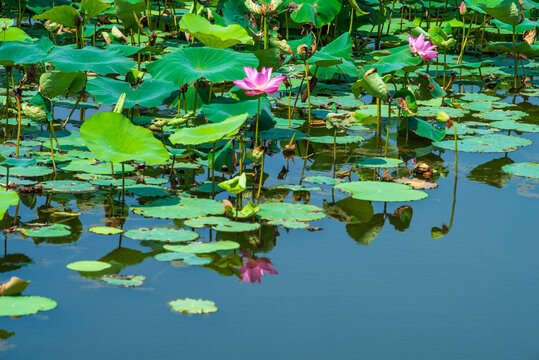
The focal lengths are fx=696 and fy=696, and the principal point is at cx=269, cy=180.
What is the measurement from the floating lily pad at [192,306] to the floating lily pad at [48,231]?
609 millimetres

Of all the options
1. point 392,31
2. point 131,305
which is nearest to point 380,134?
point 131,305

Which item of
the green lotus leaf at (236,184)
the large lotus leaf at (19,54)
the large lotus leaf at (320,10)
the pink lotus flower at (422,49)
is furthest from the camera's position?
the large lotus leaf at (320,10)

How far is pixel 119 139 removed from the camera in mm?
2668

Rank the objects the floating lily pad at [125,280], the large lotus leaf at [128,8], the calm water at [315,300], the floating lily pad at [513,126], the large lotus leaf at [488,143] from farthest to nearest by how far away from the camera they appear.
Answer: the large lotus leaf at [128,8] < the floating lily pad at [513,126] < the large lotus leaf at [488,143] < the floating lily pad at [125,280] < the calm water at [315,300]

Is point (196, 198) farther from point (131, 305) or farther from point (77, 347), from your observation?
point (77, 347)

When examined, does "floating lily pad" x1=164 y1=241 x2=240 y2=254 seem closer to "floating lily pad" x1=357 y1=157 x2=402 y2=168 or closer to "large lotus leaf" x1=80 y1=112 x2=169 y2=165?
"large lotus leaf" x1=80 y1=112 x2=169 y2=165

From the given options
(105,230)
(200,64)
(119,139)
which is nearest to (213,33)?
(200,64)

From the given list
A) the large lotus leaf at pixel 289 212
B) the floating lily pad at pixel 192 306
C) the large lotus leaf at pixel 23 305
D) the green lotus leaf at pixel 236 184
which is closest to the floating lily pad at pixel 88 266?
the large lotus leaf at pixel 23 305

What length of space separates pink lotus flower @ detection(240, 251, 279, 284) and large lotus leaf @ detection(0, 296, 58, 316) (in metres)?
0.56

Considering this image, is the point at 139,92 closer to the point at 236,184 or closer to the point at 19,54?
the point at 19,54

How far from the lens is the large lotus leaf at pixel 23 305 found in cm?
176

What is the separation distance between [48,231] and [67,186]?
0.49 metres

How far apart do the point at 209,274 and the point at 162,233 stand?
0.31m

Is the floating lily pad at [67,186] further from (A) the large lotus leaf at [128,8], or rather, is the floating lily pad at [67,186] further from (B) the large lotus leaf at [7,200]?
(A) the large lotus leaf at [128,8]
